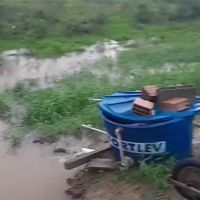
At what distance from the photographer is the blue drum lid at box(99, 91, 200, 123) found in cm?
388

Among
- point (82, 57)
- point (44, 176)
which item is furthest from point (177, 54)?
point (44, 176)

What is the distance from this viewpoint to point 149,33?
1255 centimetres

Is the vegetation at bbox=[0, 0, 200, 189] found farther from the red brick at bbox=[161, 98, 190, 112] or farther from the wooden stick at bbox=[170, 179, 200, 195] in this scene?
the red brick at bbox=[161, 98, 190, 112]

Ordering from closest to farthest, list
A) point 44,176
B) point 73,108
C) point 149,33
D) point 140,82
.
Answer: point 44,176 → point 73,108 → point 140,82 → point 149,33

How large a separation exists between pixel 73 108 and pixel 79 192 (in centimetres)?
233

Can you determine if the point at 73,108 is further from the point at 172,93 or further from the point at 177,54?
the point at 177,54

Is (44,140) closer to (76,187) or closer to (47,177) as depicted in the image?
(47,177)

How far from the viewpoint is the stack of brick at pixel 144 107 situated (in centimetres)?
387

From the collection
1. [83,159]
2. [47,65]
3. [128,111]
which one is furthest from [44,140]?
[47,65]

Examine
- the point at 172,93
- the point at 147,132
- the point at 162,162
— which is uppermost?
the point at 172,93

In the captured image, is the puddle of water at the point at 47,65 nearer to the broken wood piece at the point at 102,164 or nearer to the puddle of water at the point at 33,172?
the puddle of water at the point at 33,172

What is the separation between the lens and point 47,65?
32.6 feet

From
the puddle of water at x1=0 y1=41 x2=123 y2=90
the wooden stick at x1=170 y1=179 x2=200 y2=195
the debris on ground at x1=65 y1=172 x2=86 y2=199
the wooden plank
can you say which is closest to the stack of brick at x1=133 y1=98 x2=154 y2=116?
the wooden stick at x1=170 y1=179 x2=200 y2=195

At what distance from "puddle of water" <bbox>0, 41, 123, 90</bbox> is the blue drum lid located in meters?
3.71
